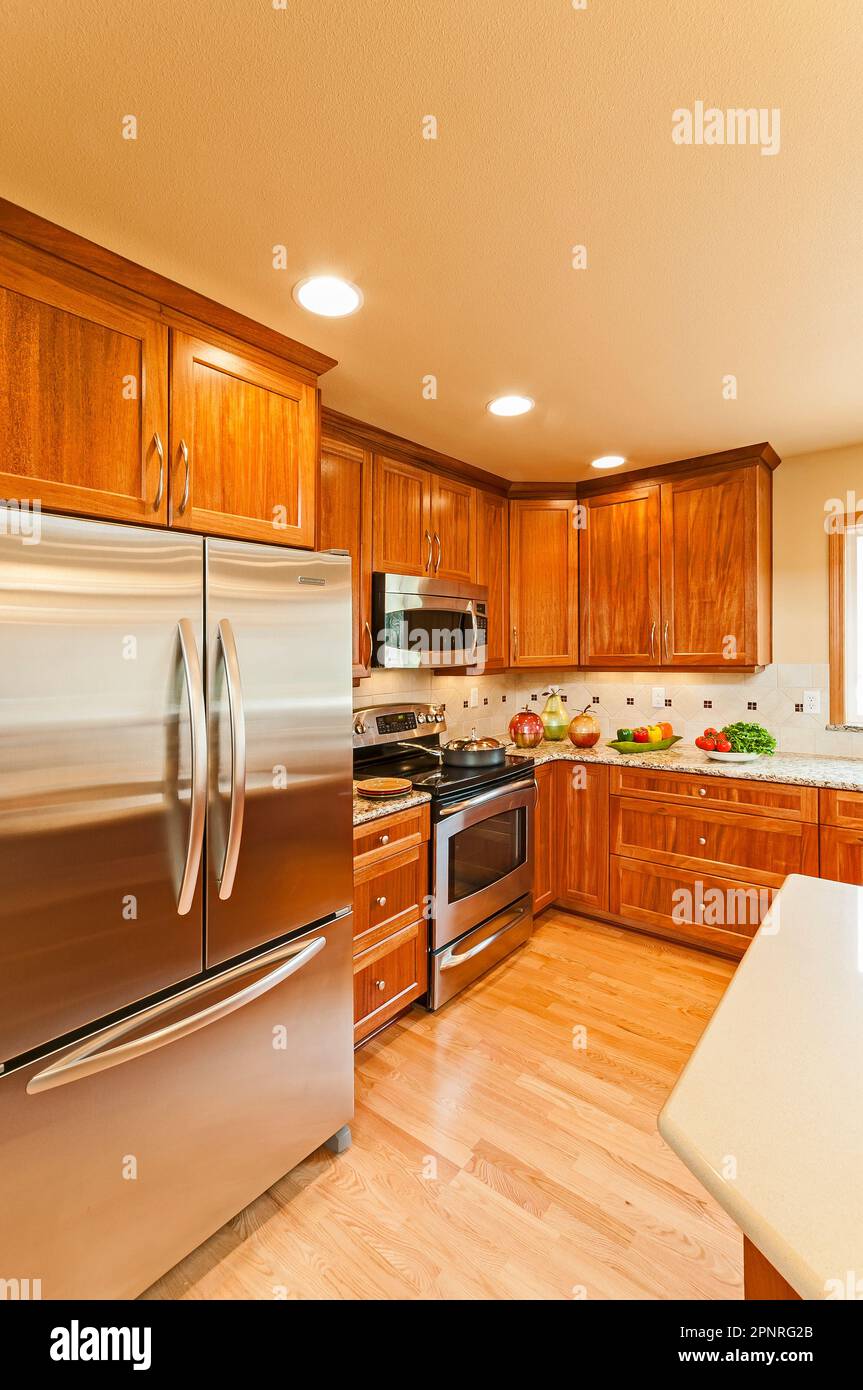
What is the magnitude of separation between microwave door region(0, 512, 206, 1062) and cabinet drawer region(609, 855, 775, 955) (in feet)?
7.93

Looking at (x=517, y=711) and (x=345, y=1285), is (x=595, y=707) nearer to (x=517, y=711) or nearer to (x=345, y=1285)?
(x=517, y=711)

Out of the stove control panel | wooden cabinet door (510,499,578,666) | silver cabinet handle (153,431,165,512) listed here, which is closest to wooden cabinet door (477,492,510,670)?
wooden cabinet door (510,499,578,666)

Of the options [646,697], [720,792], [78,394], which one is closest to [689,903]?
[720,792]

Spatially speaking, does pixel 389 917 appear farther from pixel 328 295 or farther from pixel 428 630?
pixel 328 295

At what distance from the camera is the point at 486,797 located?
2.69 metres

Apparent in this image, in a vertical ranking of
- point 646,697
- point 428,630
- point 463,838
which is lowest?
point 463,838

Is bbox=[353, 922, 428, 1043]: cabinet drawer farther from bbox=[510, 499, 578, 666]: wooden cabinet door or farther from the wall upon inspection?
bbox=[510, 499, 578, 666]: wooden cabinet door

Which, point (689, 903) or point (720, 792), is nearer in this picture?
point (720, 792)

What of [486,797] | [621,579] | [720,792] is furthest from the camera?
[621,579]

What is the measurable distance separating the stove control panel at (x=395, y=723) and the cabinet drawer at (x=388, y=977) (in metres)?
0.88

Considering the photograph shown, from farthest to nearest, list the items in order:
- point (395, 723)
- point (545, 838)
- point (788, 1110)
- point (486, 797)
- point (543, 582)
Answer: point (543, 582)
point (545, 838)
point (395, 723)
point (486, 797)
point (788, 1110)

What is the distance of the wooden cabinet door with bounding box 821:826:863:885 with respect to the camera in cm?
256

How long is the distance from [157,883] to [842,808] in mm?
2662

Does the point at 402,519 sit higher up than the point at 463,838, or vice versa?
the point at 402,519
